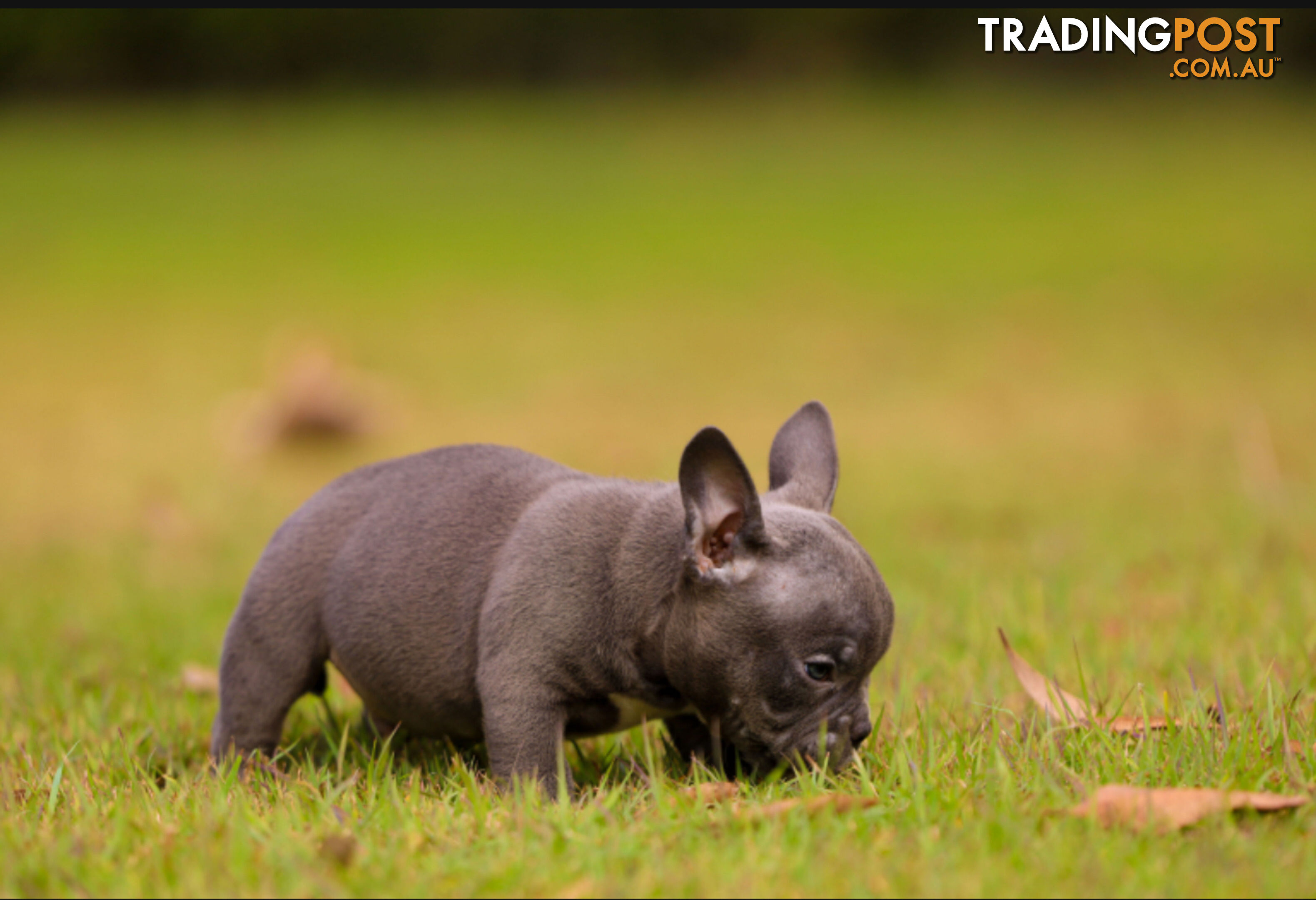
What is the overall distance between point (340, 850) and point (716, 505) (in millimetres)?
1170

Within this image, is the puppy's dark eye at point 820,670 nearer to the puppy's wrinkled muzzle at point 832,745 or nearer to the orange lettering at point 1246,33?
the puppy's wrinkled muzzle at point 832,745

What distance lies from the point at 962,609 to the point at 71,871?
3.41m

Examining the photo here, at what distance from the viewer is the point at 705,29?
31750 mm

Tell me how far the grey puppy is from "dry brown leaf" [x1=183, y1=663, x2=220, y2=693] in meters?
0.91

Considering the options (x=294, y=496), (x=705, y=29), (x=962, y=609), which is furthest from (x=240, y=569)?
(x=705, y=29)

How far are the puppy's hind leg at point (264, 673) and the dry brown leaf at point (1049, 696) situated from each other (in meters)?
1.90

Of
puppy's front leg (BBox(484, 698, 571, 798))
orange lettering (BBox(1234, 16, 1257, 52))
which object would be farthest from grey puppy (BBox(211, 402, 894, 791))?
orange lettering (BBox(1234, 16, 1257, 52))

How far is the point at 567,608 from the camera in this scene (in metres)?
3.30

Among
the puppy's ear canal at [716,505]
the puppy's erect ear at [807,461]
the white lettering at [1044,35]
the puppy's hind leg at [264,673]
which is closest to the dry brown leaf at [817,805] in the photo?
the puppy's ear canal at [716,505]

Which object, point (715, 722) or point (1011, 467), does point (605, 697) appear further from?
point (1011, 467)

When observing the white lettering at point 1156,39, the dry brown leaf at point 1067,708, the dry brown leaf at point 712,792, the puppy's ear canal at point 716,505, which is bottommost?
the dry brown leaf at point 712,792

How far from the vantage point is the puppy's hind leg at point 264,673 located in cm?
367

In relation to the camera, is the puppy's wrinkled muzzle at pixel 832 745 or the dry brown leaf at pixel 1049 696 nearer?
the puppy's wrinkled muzzle at pixel 832 745

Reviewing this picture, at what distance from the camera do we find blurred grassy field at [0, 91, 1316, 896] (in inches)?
105
